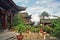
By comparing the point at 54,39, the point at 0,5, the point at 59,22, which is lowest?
the point at 54,39

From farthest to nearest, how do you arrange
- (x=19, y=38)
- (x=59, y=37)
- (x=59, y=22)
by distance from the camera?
1. (x=59, y=22)
2. (x=59, y=37)
3. (x=19, y=38)

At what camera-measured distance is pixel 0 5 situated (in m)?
12.6

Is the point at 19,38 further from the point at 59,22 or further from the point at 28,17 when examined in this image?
the point at 28,17

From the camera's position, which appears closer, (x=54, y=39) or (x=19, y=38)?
(x=19, y=38)

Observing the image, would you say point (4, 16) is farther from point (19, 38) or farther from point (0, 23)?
point (19, 38)

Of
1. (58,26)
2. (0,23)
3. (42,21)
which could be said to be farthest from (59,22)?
(42,21)

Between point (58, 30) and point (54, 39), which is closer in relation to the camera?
point (54, 39)

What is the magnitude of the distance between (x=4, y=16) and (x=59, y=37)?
457cm

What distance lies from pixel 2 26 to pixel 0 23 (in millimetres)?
681

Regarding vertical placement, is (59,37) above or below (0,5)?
below

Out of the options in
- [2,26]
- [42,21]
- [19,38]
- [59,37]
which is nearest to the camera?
[19,38]

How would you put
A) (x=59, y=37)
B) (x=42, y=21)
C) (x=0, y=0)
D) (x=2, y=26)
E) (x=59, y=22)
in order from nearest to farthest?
(x=0, y=0), (x=59, y=37), (x=59, y=22), (x=2, y=26), (x=42, y=21)

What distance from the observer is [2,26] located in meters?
15.2

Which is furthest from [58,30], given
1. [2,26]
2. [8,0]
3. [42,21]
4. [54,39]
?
[42,21]
